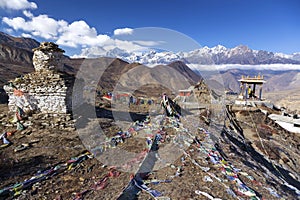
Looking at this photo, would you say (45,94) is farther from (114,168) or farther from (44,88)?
(114,168)

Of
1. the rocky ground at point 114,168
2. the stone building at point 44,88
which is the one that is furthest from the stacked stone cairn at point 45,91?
the rocky ground at point 114,168

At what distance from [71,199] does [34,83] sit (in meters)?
6.52

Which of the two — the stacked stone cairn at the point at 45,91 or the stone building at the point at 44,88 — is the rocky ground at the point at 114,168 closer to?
the stacked stone cairn at the point at 45,91

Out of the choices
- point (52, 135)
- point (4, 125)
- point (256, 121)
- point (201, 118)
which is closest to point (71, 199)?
point (52, 135)

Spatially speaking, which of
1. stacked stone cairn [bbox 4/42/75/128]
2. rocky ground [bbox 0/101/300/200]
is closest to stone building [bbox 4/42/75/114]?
stacked stone cairn [bbox 4/42/75/128]

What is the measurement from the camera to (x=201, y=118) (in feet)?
55.3

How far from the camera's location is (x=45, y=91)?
9.92 m

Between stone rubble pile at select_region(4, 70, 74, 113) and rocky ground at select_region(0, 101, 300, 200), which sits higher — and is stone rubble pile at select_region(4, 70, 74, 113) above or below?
above

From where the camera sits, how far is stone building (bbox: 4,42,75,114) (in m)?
9.90

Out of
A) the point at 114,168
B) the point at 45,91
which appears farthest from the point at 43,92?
the point at 114,168

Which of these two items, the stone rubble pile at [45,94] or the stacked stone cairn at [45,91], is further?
the stacked stone cairn at [45,91]

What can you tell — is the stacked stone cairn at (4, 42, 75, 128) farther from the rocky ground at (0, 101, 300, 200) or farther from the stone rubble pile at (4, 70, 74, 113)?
the rocky ground at (0, 101, 300, 200)

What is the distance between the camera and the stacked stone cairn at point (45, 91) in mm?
9859

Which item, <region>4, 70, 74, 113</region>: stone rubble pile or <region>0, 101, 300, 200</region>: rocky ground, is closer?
<region>0, 101, 300, 200</region>: rocky ground
